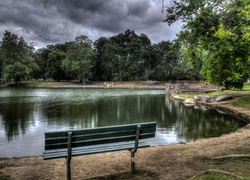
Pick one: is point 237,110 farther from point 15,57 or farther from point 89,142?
point 15,57

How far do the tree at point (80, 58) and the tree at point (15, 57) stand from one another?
11.9 metres

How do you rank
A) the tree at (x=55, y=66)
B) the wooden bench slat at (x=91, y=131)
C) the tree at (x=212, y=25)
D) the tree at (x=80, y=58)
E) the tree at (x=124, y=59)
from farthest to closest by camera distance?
the tree at (x=55, y=66) → the tree at (x=124, y=59) → the tree at (x=80, y=58) → the tree at (x=212, y=25) → the wooden bench slat at (x=91, y=131)

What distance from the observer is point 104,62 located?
80500 millimetres

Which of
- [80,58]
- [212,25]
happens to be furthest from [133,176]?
[80,58]

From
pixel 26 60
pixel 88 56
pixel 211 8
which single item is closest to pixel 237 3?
pixel 211 8

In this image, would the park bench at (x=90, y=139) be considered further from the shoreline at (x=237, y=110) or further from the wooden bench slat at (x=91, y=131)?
the shoreline at (x=237, y=110)

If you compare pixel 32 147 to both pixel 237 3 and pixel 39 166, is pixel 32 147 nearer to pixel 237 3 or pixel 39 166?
pixel 39 166

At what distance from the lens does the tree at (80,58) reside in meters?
72.1

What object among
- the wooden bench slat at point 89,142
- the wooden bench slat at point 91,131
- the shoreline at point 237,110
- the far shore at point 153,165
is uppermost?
the wooden bench slat at point 91,131

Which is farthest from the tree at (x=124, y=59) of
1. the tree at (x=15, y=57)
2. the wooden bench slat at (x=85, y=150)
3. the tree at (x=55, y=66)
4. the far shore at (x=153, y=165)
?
the wooden bench slat at (x=85, y=150)

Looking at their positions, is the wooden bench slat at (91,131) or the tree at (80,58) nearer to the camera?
the wooden bench slat at (91,131)

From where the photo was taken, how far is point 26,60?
75.1 metres

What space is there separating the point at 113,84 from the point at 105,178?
67.1 metres

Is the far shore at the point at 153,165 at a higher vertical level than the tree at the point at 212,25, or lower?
lower
